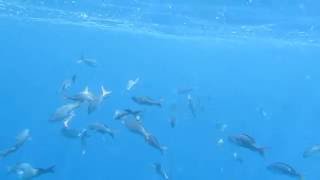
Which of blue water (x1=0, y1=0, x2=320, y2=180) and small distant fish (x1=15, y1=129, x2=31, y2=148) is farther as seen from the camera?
blue water (x1=0, y1=0, x2=320, y2=180)

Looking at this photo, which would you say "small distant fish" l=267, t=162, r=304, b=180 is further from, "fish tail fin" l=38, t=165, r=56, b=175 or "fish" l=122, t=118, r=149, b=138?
"fish tail fin" l=38, t=165, r=56, b=175

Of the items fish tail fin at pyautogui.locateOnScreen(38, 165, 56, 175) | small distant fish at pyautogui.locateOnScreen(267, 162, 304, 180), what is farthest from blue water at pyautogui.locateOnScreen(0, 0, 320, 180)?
fish tail fin at pyautogui.locateOnScreen(38, 165, 56, 175)

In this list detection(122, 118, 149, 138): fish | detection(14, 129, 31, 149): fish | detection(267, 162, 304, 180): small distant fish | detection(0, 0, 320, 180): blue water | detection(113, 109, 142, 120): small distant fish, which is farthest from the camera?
detection(0, 0, 320, 180): blue water

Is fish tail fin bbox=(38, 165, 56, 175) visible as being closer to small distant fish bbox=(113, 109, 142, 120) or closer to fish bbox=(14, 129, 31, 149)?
fish bbox=(14, 129, 31, 149)

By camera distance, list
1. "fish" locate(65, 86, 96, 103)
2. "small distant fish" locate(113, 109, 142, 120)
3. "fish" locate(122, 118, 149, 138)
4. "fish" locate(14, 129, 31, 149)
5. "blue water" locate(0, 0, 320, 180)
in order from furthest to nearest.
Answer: "blue water" locate(0, 0, 320, 180)
"fish" locate(14, 129, 31, 149)
"fish" locate(65, 86, 96, 103)
"fish" locate(122, 118, 149, 138)
"small distant fish" locate(113, 109, 142, 120)

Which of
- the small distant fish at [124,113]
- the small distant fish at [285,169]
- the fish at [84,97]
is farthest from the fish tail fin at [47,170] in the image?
the small distant fish at [285,169]

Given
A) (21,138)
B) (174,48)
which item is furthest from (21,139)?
(174,48)

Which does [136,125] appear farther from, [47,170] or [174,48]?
[174,48]

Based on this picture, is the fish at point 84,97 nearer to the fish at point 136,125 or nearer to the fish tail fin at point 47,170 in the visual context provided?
the fish at point 136,125

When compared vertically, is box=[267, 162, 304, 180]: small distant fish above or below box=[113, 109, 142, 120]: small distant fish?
below

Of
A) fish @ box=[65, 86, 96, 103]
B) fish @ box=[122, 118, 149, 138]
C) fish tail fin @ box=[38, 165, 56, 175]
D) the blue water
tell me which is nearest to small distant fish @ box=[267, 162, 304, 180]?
the blue water

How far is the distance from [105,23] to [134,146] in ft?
82.1

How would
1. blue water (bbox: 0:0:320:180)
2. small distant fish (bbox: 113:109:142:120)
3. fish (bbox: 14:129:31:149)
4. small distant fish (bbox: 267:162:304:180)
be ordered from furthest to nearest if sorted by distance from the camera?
blue water (bbox: 0:0:320:180) → fish (bbox: 14:129:31:149) → small distant fish (bbox: 267:162:304:180) → small distant fish (bbox: 113:109:142:120)

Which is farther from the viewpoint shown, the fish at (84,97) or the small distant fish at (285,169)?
the small distant fish at (285,169)
